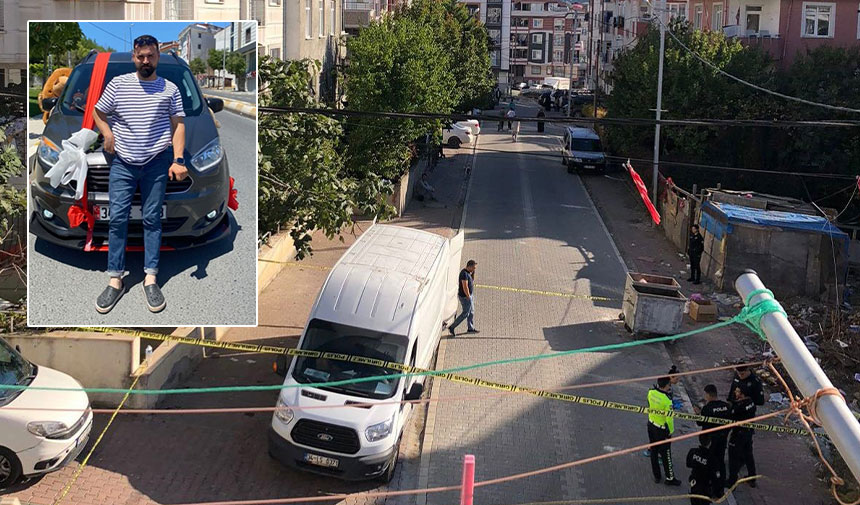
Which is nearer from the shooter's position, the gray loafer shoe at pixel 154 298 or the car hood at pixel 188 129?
the car hood at pixel 188 129

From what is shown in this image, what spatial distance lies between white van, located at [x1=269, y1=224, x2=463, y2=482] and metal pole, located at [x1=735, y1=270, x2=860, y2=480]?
6448 millimetres

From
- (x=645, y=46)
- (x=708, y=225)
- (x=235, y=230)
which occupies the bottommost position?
(x=708, y=225)

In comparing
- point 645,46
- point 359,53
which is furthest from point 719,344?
point 645,46

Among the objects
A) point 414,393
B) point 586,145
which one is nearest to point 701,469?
point 414,393

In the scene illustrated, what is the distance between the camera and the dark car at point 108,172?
303 inches

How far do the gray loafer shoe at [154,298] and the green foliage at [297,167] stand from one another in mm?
5186

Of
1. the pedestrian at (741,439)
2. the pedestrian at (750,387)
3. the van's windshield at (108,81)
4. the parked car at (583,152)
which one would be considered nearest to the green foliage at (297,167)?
the van's windshield at (108,81)

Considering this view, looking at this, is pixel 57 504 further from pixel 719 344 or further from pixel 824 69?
pixel 824 69

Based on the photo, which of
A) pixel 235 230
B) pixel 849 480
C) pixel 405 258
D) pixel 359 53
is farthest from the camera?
pixel 359 53

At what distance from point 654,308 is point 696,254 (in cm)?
502

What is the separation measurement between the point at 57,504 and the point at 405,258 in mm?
5843

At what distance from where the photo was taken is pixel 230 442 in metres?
12.4

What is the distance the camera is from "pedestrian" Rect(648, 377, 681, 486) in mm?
11281

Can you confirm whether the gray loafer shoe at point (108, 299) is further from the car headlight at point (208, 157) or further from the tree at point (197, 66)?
the tree at point (197, 66)
